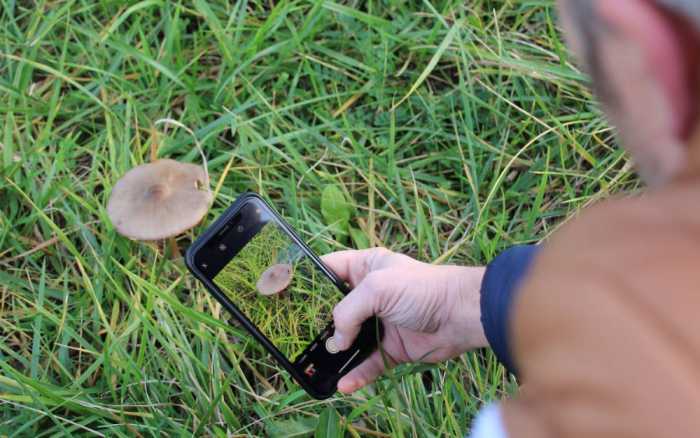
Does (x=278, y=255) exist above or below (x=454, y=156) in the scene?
below

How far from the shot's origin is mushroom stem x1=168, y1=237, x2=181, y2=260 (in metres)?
1.76

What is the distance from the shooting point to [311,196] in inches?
72.6

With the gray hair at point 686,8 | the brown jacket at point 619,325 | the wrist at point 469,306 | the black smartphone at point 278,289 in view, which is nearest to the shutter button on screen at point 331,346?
the black smartphone at point 278,289

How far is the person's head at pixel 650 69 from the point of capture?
48cm

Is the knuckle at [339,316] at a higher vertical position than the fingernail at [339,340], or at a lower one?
higher

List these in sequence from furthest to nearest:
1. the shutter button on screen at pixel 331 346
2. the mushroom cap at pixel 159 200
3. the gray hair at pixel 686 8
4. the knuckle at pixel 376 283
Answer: the mushroom cap at pixel 159 200 < the shutter button on screen at pixel 331 346 < the knuckle at pixel 376 283 < the gray hair at pixel 686 8

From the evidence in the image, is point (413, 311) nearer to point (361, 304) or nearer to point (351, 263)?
point (361, 304)

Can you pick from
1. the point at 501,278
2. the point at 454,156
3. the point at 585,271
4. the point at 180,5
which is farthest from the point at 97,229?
the point at 585,271

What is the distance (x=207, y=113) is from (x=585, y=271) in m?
1.55

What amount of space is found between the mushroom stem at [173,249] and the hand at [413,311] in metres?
0.51

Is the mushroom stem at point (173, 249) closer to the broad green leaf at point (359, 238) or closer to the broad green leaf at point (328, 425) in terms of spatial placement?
the broad green leaf at point (359, 238)

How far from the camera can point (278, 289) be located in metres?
1.58

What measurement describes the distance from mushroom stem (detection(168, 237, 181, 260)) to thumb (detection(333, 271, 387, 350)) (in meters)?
0.51

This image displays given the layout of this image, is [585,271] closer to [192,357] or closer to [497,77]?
[192,357]
